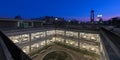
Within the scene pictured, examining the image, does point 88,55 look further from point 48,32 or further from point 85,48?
point 48,32

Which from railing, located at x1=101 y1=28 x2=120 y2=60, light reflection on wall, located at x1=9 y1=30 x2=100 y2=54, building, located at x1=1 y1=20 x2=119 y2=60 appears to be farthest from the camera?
light reflection on wall, located at x1=9 y1=30 x2=100 y2=54

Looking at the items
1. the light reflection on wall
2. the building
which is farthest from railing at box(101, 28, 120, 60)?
the light reflection on wall

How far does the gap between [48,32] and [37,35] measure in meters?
4.73

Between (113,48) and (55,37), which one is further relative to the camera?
(55,37)

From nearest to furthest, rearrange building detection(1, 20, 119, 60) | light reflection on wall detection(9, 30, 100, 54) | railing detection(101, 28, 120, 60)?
1. railing detection(101, 28, 120, 60)
2. building detection(1, 20, 119, 60)
3. light reflection on wall detection(9, 30, 100, 54)

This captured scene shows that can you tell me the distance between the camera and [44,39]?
2798cm

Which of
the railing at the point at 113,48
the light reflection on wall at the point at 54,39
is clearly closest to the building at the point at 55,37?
the light reflection on wall at the point at 54,39

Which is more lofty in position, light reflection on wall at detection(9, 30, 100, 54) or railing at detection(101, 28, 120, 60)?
railing at detection(101, 28, 120, 60)

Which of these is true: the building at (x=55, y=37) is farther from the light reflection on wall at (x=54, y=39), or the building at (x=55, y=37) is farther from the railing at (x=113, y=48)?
the railing at (x=113, y=48)

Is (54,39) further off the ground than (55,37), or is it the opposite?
(55,37)

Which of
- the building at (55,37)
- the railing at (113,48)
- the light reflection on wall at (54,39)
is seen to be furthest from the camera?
the light reflection on wall at (54,39)

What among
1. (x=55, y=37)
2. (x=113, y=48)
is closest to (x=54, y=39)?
(x=55, y=37)

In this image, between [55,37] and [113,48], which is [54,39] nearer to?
[55,37]

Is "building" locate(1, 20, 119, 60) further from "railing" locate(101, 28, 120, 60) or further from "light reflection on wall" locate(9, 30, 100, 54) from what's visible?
"railing" locate(101, 28, 120, 60)
